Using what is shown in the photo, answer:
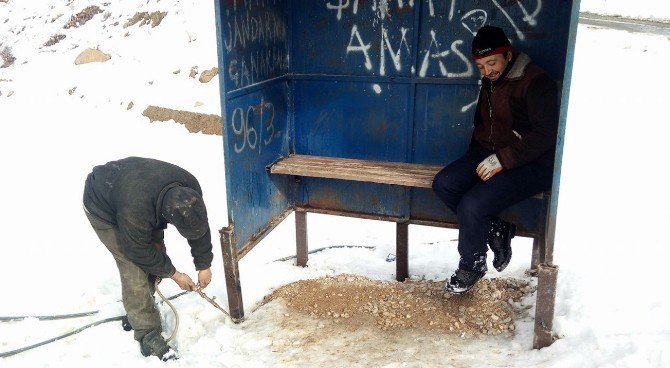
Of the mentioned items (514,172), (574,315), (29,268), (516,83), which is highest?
(516,83)

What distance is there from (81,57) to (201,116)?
4.21 meters

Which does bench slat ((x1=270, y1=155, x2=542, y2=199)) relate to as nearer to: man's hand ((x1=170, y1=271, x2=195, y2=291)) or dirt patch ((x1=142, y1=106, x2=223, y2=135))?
man's hand ((x1=170, y1=271, x2=195, y2=291))

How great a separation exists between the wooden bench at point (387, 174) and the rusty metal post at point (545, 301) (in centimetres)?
66

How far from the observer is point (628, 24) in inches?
584

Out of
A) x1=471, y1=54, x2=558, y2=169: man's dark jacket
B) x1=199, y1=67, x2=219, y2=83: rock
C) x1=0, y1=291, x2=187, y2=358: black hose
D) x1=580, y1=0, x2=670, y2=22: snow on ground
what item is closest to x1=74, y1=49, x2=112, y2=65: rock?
x1=199, y1=67, x2=219, y2=83: rock

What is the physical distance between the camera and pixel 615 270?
3816 millimetres

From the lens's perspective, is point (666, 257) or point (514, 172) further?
point (666, 257)

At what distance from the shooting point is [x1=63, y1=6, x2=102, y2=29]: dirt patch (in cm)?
1250

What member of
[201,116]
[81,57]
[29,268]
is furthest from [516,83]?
[81,57]

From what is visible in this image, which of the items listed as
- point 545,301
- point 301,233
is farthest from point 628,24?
point 545,301

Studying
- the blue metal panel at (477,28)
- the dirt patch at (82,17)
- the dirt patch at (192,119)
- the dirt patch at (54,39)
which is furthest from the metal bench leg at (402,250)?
the dirt patch at (54,39)

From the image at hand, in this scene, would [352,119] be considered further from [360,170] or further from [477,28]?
[477,28]

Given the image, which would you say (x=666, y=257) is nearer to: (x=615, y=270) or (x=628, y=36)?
(x=615, y=270)

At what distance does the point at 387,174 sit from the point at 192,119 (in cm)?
486
